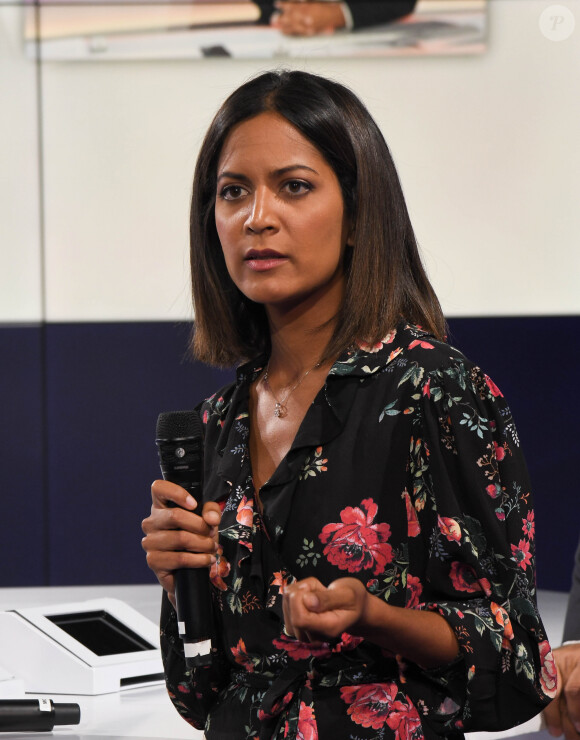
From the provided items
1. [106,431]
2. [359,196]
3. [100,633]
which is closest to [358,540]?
[359,196]

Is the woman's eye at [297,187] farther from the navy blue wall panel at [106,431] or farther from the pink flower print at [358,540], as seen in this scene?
the navy blue wall panel at [106,431]

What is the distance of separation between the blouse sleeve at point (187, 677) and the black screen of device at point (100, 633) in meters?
0.42

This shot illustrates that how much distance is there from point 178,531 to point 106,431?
2.48 m

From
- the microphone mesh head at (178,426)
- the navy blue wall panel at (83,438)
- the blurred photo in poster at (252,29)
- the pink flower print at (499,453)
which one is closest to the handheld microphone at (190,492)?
the microphone mesh head at (178,426)

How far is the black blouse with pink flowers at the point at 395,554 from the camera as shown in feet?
3.52

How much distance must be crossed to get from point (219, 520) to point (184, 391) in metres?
2.41

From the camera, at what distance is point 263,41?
3412 mm

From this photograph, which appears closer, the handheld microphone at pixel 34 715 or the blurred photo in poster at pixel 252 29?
the handheld microphone at pixel 34 715

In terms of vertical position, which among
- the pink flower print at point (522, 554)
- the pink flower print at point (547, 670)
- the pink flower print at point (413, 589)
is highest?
the pink flower print at point (522, 554)

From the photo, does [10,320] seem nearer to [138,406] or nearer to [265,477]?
[138,406]

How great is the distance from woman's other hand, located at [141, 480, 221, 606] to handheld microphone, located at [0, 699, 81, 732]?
0.46m

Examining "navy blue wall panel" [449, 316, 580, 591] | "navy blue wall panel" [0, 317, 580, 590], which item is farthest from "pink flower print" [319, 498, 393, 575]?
"navy blue wall panel" [0, 317, 580, 590]

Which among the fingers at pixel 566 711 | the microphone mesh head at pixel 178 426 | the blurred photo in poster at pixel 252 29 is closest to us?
the microphone mesh head at pixel 178 426

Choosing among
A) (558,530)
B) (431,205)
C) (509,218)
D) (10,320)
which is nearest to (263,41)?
(431,205)
